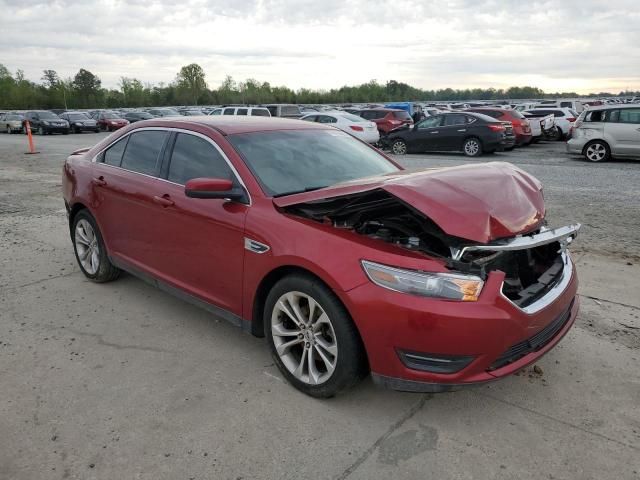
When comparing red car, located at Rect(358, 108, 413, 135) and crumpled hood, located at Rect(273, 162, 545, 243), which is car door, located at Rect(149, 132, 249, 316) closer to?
crumpled hood, located at Rect(273, 162, 545, 243)

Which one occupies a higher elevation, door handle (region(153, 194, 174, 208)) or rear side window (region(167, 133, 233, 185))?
rear side window (region(167, 133, 233, 185))

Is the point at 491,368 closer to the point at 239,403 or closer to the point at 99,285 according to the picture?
the point at 239,403

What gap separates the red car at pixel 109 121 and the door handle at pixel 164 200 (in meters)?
34.7

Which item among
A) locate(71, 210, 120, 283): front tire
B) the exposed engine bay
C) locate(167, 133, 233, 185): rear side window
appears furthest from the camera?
locate(71, 210, 120, 283): front tire

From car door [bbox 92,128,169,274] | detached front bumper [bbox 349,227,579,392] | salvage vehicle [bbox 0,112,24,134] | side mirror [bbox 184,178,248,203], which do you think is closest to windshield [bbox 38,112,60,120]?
salvage vehicle [bbox 0,112,24,134]

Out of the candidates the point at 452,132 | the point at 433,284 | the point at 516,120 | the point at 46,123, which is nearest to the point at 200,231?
the point at 433,284

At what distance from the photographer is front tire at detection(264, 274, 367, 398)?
9.29ft

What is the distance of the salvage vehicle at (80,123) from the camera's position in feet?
114

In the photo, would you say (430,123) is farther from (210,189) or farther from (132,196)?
(210,189)

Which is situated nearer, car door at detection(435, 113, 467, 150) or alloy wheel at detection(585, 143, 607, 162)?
alloy wheel at detection(585, 143, 607, 162)

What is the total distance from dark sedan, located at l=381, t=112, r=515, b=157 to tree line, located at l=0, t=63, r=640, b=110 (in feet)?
261

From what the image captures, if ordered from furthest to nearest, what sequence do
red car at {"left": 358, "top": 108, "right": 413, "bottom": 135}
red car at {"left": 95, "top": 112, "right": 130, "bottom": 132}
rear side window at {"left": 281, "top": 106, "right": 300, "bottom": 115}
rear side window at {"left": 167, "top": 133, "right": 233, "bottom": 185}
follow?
red car at {"left": 95, "top": 112, "right": 130, "bottom": 132} → rear side window at {"left": 281, "top": 106, "right": 300, "bottom": 115} → red car at {"left": 358, "top": 108, "right": 413, "bottom": 135} → rear side window at {"left": 167, "top": 133, "right": 233, "bottom": 185}

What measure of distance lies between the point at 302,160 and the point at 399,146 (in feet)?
50.2

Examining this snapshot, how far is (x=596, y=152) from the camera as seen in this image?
14.9 meters
